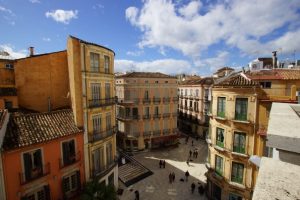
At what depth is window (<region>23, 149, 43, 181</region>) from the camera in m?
13.3

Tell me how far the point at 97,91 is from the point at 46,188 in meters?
9.53

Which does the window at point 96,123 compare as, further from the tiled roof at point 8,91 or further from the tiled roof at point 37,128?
the tiled roof at point 8,91

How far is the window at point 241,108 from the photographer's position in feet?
57.9

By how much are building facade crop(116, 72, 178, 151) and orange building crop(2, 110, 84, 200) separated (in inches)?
705

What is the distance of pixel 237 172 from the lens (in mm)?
18359

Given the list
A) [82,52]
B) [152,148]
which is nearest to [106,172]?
[82,52]

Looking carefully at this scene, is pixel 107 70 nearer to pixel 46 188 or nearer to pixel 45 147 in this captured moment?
pixel 45 147

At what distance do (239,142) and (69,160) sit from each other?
53.8 ft

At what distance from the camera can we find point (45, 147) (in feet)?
46.8

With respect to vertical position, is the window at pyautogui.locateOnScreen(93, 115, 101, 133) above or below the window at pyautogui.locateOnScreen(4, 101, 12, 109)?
below

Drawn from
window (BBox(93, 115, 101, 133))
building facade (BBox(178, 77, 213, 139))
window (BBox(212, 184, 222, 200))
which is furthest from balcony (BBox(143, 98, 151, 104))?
window (BBox(212, 184, 222, 200))

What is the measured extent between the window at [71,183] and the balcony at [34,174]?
2067 mm

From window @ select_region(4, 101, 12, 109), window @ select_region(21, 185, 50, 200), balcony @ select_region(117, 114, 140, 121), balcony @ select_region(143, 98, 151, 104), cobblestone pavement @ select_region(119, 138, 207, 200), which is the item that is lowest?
cobblestone pavement @ select_region(119, 138, 207, 200)

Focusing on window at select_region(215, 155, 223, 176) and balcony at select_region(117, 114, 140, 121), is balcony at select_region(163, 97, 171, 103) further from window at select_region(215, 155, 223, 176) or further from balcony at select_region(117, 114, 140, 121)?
window at select_region(215, 155, 223, 176)
